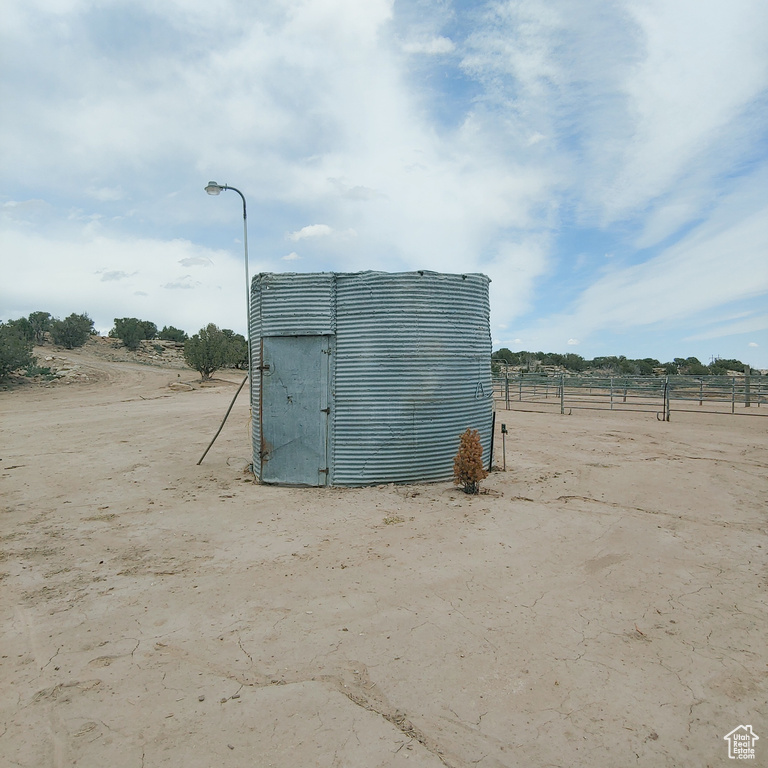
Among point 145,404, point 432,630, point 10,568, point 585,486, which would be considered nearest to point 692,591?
point 432,630

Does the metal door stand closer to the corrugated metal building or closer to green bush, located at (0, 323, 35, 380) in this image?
the corrugated metal building

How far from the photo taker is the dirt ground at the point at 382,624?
107 inches

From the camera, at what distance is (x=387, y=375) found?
787cm

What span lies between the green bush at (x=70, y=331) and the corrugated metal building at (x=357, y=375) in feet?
126

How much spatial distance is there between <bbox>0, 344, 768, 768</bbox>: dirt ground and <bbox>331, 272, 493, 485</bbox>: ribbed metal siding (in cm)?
54

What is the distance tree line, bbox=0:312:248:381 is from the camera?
23.7 meters

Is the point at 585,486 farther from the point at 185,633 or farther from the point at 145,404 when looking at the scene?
the point at 145,404

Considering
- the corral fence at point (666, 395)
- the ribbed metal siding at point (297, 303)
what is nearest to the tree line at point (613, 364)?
the corral fence at point (666, 395)

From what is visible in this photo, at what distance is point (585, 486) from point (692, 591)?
3.75 meters

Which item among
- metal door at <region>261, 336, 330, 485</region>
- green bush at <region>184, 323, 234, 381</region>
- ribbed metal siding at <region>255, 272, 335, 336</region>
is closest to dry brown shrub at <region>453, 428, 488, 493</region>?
metal door at <region>261, 336, 330, 485</region>

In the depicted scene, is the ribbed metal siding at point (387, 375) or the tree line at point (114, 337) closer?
the ribbed metal siding at point (387, 375)

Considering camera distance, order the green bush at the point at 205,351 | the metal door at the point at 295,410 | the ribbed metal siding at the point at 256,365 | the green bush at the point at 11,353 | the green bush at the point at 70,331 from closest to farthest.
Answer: the metal door at the point at 295,410
the ribbed metal siding at the point at 256,365
the green bush at the point at 11,353
the green bush at the point at 205,351
the green bush at the point at 70,331

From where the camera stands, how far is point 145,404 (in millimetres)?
19984

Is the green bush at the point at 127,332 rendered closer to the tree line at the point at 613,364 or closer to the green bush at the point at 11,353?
the green bush at the point at 11,353
